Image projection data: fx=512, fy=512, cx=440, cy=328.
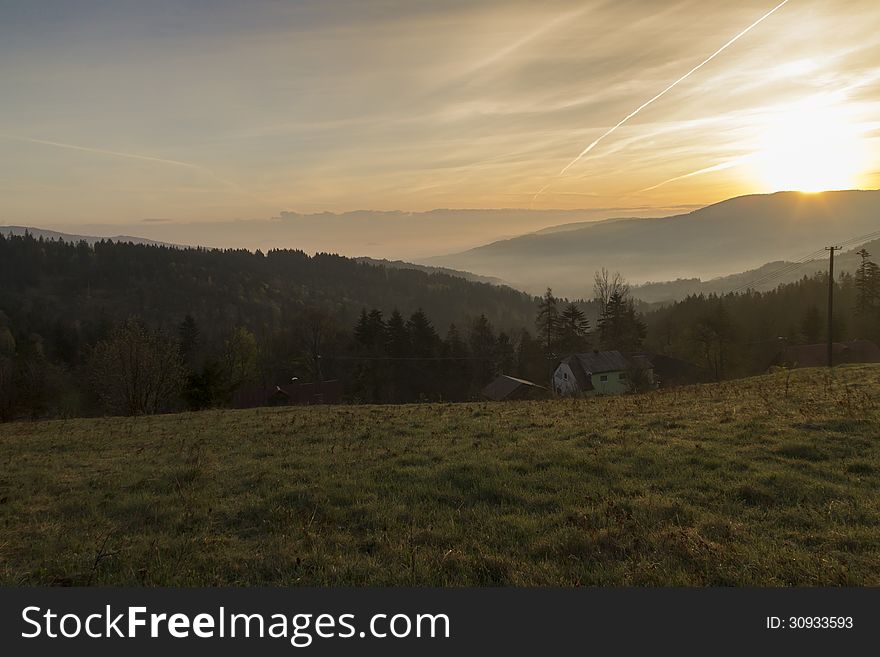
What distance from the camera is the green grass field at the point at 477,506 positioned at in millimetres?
6047

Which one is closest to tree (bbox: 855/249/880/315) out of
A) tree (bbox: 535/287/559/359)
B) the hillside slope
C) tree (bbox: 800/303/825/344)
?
tree (bbox: 800/303/825/344)

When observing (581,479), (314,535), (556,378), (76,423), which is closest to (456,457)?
(581,479)

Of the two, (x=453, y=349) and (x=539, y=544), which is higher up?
(x=539, y=544)

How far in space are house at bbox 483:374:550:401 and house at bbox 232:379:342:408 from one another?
1934 cm

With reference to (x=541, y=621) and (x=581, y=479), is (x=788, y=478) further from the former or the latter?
(x=541, y=621)

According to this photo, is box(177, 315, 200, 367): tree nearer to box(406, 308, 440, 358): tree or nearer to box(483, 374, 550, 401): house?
box(406, 308, 440, 358): tree

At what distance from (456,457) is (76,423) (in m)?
22.3

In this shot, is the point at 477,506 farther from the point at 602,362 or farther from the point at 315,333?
the point at 315,333

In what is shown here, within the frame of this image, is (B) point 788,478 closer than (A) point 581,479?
Yes

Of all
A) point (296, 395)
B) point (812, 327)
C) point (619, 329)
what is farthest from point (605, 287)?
point (296, 395)

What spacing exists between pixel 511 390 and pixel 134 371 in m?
39.3

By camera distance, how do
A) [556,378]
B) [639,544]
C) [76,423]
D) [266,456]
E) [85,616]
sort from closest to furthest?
1. [85,616]
2. [639,544]
3. [266,456]
4. [76,423]
5. [556,378]

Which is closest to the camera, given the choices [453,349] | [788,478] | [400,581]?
[400,581]

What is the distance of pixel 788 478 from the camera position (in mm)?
8875
